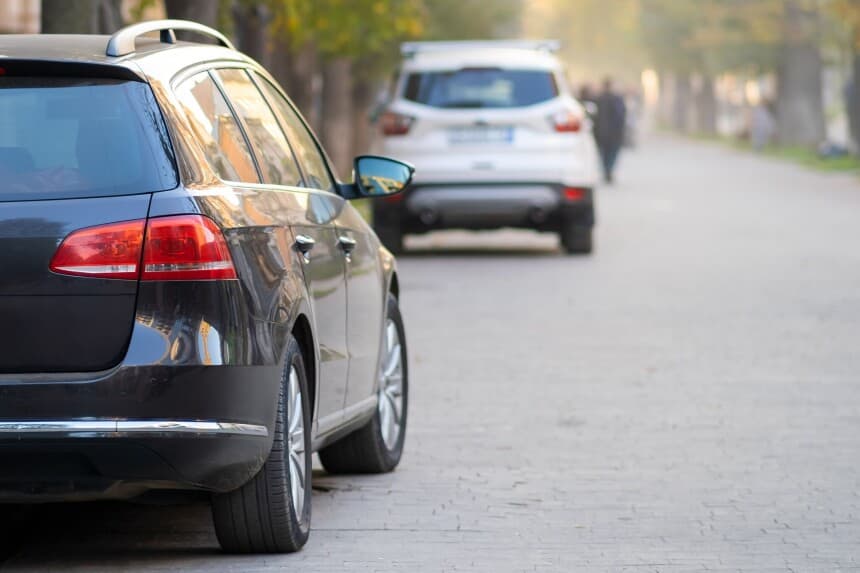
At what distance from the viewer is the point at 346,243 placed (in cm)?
679

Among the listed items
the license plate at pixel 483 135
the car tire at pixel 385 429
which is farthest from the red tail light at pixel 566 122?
the car tire at pixel 385 429

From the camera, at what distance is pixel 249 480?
223 inches

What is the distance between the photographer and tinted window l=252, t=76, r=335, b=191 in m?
6.82

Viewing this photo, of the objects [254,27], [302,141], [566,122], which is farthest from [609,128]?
[302,141]

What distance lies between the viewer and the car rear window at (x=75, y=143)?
5.29 meters

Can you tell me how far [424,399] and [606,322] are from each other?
3735 millimetres

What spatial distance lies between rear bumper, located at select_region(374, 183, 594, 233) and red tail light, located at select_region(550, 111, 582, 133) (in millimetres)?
533

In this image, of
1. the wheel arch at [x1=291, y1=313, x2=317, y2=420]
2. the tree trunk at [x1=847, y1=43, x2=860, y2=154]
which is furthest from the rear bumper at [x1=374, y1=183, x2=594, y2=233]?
the tree trunk at [x1=847, y1=43, x2=860, y2=154]

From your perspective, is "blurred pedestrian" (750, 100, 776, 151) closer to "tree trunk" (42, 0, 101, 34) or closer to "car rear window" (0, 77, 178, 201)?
"tree trunk" (42, 0, 101, 34)

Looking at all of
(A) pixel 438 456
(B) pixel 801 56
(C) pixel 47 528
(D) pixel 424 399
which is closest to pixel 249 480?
(C) pixel 47 528

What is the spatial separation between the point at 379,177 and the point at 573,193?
37.1 ft

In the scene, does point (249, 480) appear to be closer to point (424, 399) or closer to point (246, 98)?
point (246, 98)

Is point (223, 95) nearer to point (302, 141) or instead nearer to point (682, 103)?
point (302, 141)

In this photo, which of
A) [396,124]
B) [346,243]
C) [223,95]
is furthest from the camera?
[396,124]
